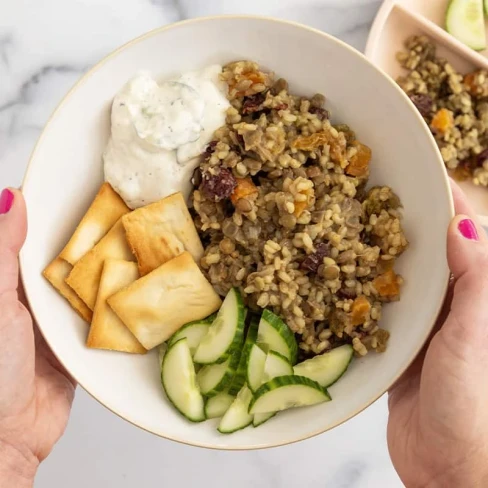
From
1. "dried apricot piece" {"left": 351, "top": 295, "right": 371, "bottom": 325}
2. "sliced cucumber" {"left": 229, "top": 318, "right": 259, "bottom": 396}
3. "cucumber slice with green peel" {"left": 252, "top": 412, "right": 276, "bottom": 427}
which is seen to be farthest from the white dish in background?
"cucumber slice with green peel" {"left": 252, "top": 412, "right": 276, "bottom": 427}

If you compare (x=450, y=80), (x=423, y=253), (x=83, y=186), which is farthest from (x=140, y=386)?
(x=450, y=80)

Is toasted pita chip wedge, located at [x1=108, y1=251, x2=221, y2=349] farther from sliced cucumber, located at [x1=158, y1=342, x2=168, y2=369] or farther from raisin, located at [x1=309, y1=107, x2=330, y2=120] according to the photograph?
raisin, located at [x1=309, y1=107, x2=330, y2=120]

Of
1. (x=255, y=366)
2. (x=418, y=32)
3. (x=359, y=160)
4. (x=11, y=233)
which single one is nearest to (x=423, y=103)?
(x=418, y=32)

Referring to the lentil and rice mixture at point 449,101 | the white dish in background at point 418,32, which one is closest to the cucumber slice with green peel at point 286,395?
the white dish in background at point 418,32

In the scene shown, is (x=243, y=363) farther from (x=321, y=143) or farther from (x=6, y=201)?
(x=6, y=201)

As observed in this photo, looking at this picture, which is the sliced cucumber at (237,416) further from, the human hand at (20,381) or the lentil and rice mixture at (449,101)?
the lentil and rice mixture at (449,101)

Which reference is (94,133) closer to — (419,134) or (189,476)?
(419,134)
